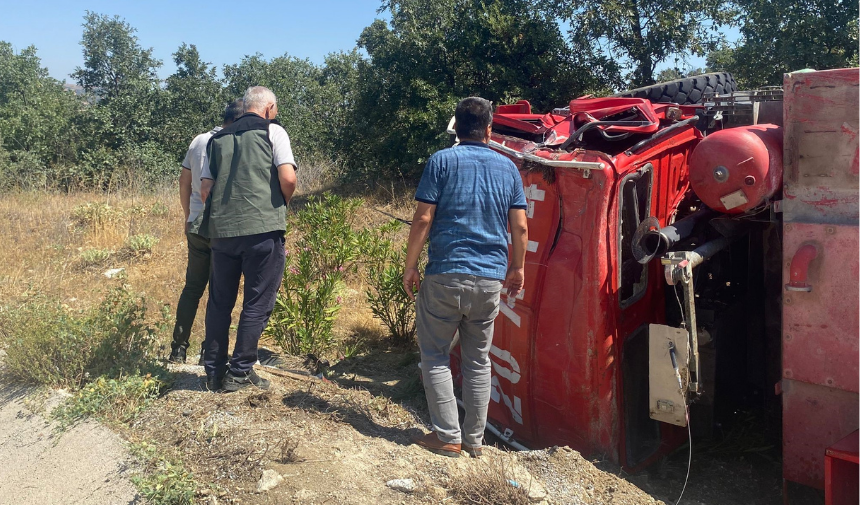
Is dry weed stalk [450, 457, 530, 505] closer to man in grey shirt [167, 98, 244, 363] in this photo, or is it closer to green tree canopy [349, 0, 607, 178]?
man in grey shirt [167, 98, 244, 363]

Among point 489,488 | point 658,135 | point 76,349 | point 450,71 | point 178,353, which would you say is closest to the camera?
point 489,488

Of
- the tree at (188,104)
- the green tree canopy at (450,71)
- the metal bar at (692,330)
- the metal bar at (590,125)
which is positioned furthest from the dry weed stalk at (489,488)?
the tree at (188,104)

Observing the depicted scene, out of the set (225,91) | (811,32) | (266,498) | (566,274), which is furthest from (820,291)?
(225,91)

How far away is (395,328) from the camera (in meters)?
5.62

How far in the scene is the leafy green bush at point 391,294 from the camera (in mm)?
5438

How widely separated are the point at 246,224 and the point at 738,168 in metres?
2.57

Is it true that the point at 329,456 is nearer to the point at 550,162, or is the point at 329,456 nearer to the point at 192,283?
the point at 550,162

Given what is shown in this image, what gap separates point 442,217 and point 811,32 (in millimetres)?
8762

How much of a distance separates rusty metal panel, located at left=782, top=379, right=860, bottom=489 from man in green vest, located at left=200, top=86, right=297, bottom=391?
9.27 feet

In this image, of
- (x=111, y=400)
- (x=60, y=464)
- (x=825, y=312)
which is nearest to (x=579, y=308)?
(x=825, y=312)

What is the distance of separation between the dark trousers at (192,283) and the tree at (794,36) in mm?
8829

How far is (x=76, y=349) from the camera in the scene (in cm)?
424

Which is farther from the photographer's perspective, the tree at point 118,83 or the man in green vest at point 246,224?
the tree at point 118,83

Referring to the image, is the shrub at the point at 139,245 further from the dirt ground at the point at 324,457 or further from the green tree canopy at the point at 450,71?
the dirt ground at the point at 324,457
